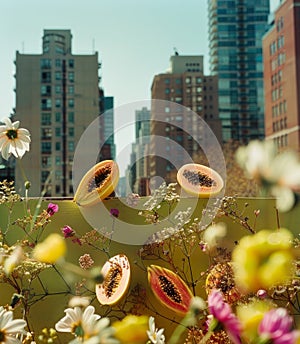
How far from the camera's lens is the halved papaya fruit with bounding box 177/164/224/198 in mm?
1565

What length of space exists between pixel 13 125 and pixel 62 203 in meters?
0.52

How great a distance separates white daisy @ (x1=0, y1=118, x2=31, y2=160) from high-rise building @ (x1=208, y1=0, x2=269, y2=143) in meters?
36.4

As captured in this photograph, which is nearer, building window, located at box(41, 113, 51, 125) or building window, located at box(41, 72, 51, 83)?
building window, located at box(41, 113, 51, 125)

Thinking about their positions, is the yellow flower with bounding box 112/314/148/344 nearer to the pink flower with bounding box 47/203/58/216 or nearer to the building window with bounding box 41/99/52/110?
the pink flower with bounding box 47/203/58/216

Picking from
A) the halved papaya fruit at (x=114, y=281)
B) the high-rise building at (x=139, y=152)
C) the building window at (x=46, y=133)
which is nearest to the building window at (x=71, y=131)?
the building window at (x=46, y=133)

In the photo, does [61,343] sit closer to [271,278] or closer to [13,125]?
[13,125]

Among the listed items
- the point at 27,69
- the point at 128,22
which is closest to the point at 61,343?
the point at 128,22

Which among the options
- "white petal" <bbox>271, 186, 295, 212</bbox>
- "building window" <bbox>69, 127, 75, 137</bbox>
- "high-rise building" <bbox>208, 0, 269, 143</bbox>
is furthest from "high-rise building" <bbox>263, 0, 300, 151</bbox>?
"white petal" <bbox>271, 186, 295, 212</bbox>

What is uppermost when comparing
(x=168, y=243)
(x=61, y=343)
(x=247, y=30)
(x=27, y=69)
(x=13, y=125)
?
(x=247, y=30)

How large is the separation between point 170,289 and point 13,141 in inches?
22.6

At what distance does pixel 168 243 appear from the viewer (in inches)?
61.0

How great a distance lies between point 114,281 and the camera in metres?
1.46

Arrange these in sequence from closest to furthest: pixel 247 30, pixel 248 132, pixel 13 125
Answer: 1. pixel 13 125
2. pixel 248 132
3. pixel 247 30

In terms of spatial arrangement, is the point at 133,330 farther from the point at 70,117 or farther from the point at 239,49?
the point at 239,49
